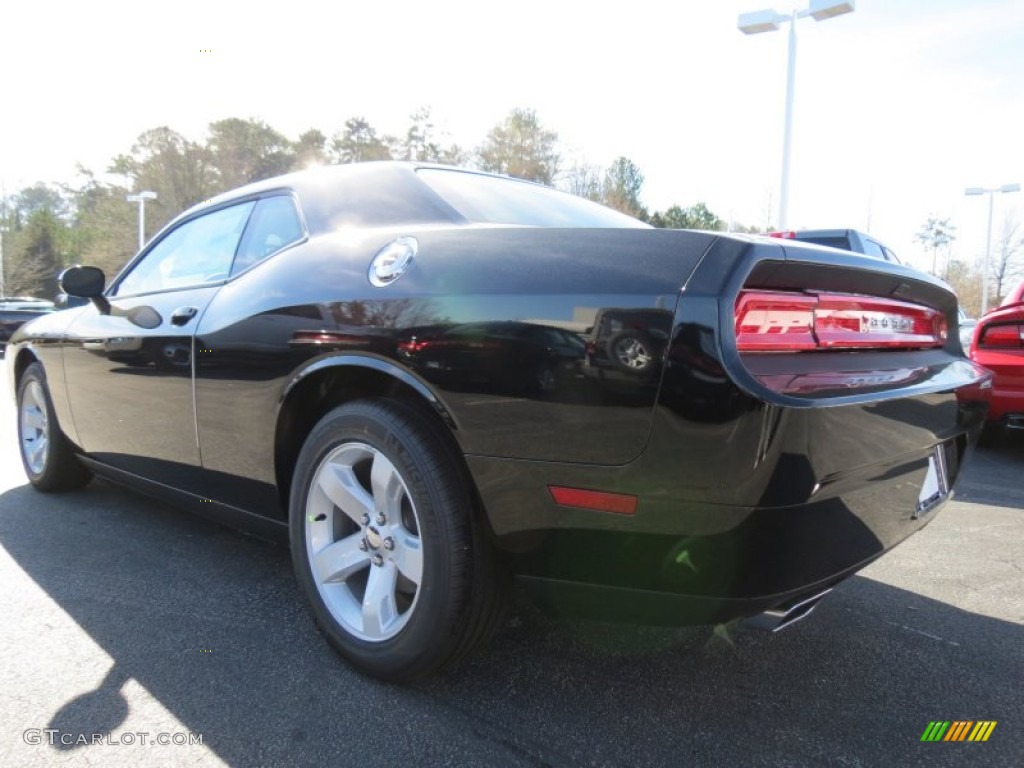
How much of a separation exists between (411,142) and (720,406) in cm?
4136

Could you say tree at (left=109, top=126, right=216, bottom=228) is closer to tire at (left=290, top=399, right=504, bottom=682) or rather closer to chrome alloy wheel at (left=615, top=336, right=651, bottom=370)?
tire at (left=290, top=399, right=504, bottom=682)

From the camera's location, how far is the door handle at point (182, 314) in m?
2.63

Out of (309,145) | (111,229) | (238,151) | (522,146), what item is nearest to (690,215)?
(522,146)

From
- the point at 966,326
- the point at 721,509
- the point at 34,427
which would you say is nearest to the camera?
the point at 721,509

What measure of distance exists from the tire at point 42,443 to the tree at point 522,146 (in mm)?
31484

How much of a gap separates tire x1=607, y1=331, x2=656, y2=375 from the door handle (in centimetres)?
179

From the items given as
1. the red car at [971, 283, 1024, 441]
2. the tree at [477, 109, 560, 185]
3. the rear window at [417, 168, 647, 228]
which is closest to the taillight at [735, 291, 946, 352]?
the rear window at [417, 168, 647, 228]

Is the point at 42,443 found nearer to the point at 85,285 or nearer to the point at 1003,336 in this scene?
the point at 85,285

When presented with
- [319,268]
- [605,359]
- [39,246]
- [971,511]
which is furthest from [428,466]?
[39,246]

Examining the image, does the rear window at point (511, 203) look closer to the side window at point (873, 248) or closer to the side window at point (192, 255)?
the side window at point (192, 255)

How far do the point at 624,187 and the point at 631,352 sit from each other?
4319 centimetres

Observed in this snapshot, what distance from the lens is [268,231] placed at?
2.63 metres

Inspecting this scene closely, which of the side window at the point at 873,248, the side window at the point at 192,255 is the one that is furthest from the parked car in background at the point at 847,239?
the side window at the point at 192,255

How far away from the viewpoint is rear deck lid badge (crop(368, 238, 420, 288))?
1.94m
